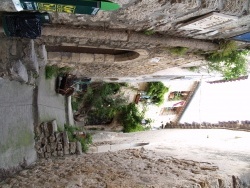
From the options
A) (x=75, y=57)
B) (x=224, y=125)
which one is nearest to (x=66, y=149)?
(x=75, y=57)

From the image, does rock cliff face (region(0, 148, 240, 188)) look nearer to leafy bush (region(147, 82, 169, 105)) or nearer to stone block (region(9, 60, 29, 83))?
stone block (region(9, 60, 29, 83))

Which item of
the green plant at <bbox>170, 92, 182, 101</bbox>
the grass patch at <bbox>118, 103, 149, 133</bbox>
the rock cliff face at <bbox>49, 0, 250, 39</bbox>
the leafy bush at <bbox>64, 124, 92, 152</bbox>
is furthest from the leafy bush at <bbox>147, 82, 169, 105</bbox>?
the rock cliff face at <bbox>49, 0, 250, 39</bbox>

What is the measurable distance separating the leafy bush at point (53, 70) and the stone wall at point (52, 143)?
4.14 feet

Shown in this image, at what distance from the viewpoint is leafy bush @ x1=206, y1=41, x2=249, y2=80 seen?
237 inches

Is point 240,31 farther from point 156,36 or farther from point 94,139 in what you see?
point 94,139

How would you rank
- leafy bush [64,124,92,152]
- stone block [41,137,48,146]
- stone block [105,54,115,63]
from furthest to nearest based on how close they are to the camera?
1. leafy bush [64,124,92,152]
2. stone block [105,54,115,63]
3. stone block [41,137,48,146]

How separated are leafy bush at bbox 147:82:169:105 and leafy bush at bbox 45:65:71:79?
5.56 m

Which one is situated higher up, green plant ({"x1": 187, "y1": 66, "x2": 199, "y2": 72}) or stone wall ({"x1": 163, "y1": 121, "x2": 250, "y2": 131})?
green plant ({"x1": 187, "y1": 66, "x2": 199, "y2": 72})

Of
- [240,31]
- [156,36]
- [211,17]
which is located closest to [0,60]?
[156,36]

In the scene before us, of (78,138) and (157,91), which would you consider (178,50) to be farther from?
(157,91)

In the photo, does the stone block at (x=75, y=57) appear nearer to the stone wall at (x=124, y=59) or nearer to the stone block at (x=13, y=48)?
the stone wall at (x=124, y=59)

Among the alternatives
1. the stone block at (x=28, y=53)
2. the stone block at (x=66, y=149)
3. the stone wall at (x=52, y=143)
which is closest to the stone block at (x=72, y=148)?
the stone wall at (x=52, y=143)

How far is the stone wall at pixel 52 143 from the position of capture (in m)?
6.22

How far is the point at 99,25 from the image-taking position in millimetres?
4652
